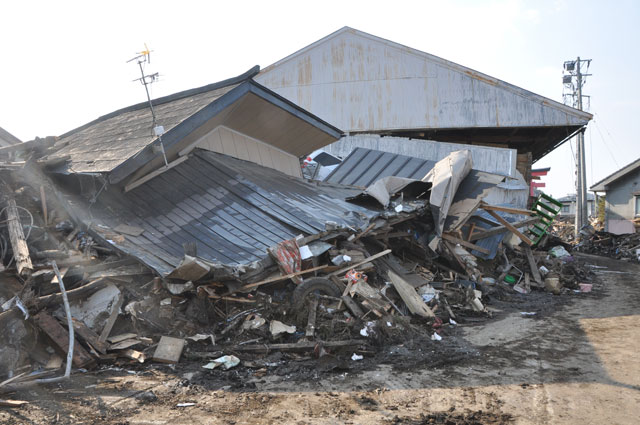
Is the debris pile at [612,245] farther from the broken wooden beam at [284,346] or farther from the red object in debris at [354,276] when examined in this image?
the broken wooden beam at [284,346]

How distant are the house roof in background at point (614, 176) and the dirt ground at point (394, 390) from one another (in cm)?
2611

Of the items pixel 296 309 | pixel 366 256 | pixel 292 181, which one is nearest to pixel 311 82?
pixel 292 181

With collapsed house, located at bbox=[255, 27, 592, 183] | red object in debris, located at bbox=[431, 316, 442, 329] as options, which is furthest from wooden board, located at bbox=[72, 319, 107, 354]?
Answer: collapsed house, located at bbox=[255, 27, 592, 183]

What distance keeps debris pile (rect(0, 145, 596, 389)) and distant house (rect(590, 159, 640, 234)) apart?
78.1ft

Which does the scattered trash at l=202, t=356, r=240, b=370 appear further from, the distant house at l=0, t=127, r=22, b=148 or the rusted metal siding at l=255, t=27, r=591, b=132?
the rusted metal siding at l=255, t=27, r=591, b=132

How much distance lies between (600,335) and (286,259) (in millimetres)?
4836

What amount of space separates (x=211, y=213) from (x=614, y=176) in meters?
29.2

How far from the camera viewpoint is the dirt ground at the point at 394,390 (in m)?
3.92

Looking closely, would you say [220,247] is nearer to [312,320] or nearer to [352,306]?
[312,320]

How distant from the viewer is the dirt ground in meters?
3.92

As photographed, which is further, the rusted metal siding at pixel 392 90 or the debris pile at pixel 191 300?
the rusted metal siding at pixel 392 90

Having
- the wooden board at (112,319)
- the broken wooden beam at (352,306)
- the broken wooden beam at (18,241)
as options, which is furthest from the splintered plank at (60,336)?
the broken wooden beam at (352,306)

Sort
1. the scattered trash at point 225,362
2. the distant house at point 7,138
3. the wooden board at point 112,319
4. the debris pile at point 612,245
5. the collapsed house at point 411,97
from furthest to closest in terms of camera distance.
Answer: the debris pile at point 612,245
the collapsed house at point 411,97
the distant house at point 7,138
the wooden board at point 112,319
the scattered trash at point 225,362

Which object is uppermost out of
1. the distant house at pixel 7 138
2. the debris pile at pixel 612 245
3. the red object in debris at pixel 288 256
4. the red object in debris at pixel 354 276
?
the distant house at pixel 7 138
